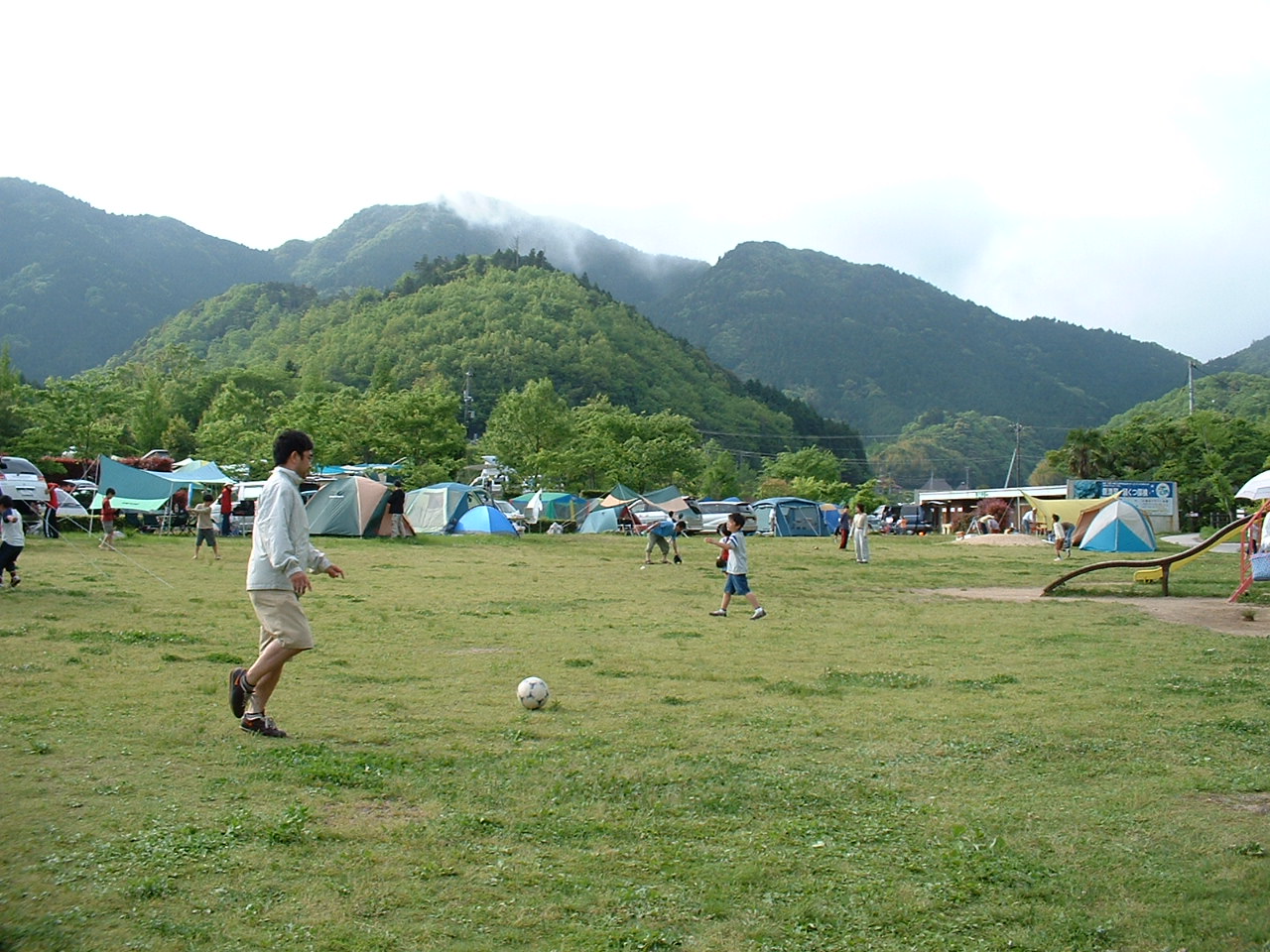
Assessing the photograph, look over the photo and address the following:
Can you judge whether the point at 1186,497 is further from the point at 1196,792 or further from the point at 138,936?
the point at 138,936

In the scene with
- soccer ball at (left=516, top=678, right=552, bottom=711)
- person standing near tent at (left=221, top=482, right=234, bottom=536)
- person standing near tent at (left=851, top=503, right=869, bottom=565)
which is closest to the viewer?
soccer ball at (left=516, top=678, right=552, bottom=711)

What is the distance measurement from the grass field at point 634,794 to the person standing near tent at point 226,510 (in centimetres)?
2176

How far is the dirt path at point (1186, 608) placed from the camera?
14609mm

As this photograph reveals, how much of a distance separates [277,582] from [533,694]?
2.04 m

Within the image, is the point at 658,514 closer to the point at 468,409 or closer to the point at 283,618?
the point at 283,618

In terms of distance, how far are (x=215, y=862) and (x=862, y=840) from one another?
284 cm

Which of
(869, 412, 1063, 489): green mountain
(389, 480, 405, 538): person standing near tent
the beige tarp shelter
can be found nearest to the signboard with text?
the beige tarp shelter

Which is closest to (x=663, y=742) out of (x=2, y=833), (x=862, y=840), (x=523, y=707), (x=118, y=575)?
(x=523, y=707)

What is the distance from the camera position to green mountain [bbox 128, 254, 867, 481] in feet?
441

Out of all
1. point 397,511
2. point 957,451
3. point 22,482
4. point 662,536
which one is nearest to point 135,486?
point 22,482

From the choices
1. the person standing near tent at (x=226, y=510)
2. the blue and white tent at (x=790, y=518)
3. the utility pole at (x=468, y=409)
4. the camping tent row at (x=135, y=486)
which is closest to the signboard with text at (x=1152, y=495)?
the blue and white tent at (x=790, y=518)

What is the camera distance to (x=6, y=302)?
183m

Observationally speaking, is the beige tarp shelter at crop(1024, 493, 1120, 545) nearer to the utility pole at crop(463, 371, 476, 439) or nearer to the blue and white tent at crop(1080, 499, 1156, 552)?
the blue and white tent at crop(1080, 499, 1156, 552)

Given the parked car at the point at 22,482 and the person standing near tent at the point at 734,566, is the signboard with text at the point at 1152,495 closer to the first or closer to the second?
the person standing near tent at the point at 734,566
